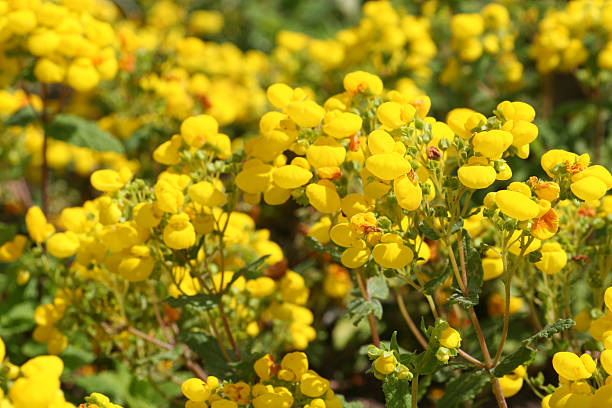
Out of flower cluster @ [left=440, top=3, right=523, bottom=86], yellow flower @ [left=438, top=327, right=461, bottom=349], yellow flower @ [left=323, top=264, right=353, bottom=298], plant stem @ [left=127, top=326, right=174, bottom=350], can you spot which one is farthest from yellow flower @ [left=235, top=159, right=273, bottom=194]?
flower cluster @ [left=440, top=3, right=523, bottom=86]

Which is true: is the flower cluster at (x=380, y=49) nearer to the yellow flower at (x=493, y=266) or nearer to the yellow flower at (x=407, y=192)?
the yellow flower at (x=493, y=266)

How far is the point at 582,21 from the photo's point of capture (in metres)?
2.43

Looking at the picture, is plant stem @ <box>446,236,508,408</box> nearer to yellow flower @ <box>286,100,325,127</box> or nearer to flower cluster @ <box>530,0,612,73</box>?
yellow flower @ <box>286,100,325,127</box>

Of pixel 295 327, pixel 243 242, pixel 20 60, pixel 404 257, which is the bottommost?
pixel 295 327

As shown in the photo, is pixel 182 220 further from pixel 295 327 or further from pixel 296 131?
pixel 295 327

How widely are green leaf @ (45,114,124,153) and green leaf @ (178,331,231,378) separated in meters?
0.94

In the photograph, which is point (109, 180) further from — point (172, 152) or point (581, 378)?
point (581, 378)

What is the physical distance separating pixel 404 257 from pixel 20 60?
1.74m

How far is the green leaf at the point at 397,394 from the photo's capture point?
1184 mm

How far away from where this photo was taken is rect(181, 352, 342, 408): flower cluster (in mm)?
1182

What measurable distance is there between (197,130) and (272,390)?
1.91ft

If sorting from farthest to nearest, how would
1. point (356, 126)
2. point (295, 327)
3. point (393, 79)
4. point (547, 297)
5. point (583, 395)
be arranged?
point (393, 79)
point (295, 327)
point (547, 297)
point (356, 126)
point (583, 395)

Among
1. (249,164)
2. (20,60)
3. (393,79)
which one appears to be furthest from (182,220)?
(393,79)

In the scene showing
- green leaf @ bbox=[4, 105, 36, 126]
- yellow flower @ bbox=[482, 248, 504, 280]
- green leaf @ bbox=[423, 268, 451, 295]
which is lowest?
green leaf @ bbox=[4, 105, 36, 126]
